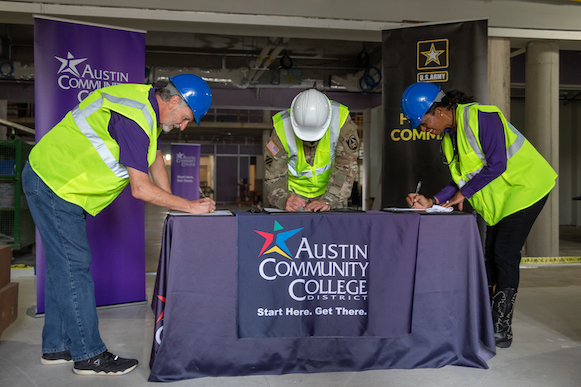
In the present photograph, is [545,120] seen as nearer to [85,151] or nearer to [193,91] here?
[193,91]

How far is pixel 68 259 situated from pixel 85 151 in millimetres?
543

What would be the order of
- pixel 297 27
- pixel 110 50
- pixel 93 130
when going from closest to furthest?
pixel 93 130 < pixel 110 50 < pixel 297 27

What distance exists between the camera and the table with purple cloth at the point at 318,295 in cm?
217

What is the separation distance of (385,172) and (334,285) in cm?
276

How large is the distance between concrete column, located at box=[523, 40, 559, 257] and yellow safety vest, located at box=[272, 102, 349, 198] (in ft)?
14.0

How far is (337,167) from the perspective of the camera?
123 inches

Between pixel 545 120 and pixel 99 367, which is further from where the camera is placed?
pixel 545 120

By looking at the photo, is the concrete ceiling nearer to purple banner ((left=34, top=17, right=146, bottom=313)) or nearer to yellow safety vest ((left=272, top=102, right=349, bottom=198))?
purple banner ((left=34, top=17, right=146, bottom=313))

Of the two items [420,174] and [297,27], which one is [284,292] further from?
[297,27]

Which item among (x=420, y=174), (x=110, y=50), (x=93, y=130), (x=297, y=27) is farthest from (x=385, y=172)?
(x=93, y=130)

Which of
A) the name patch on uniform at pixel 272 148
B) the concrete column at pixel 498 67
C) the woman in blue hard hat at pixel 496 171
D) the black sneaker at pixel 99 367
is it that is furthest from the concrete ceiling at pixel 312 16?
the black sneaker at pixel 99 367

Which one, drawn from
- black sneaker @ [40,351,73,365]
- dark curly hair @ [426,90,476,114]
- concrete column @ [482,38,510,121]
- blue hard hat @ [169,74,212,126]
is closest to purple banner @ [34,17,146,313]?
black sneaker @ [40,351,73,365]

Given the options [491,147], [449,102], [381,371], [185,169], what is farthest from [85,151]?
[185,169]

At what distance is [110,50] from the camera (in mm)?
3619
